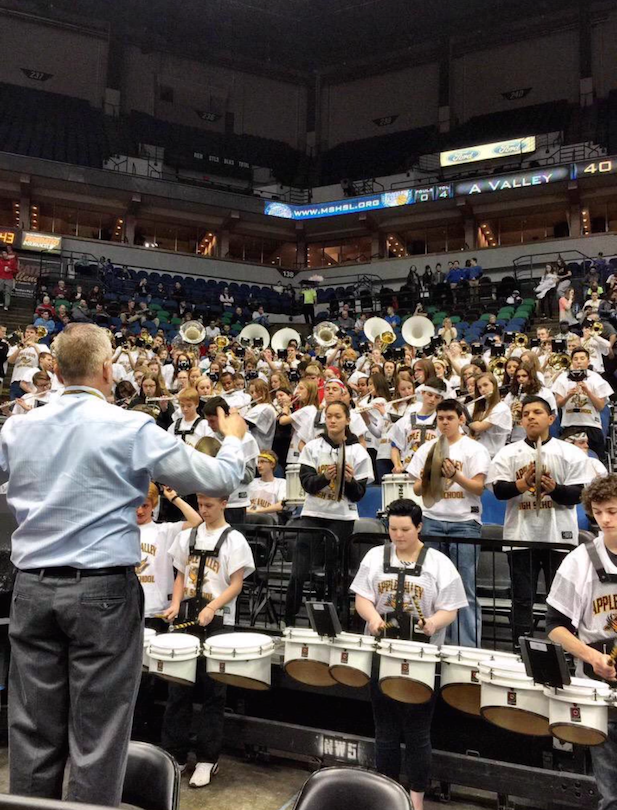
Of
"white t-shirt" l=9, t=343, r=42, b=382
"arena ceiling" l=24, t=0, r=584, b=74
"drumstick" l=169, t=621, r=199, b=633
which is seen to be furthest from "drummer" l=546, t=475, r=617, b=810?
"arena ceiling" l=24, t=0, r=584, b=74

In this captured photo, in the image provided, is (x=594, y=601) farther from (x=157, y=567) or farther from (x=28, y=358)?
(x=28, y=358)

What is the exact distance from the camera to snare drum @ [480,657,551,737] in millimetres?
3311

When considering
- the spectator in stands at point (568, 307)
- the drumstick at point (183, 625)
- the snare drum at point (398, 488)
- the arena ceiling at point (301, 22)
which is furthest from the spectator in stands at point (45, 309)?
the arena ceiling at point (301, 22)

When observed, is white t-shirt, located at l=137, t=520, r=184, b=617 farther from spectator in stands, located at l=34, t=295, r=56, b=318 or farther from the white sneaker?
spectator in stands, located at l=34, t=295, r=56, b=318

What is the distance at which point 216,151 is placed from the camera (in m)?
27.6

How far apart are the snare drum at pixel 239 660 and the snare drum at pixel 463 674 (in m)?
1.04

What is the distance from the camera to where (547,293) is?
17.9m

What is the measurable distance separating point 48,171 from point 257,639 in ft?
72.1

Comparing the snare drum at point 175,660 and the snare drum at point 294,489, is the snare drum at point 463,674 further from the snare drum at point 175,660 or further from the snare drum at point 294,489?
the snare drum at point 294,489

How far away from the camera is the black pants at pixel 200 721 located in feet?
13.9

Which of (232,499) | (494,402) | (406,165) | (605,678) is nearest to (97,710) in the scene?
(605,678)

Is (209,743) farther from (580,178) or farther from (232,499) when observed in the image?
(580,178)

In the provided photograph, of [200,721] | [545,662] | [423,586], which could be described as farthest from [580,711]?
[200,721]

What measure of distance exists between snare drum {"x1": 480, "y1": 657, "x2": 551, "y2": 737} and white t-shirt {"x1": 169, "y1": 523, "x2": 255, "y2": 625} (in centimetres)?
172
